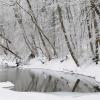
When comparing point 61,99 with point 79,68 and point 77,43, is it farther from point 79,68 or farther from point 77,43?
point 77,43

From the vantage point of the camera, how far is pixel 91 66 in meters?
22.4

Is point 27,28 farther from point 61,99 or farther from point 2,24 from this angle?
point 61,99

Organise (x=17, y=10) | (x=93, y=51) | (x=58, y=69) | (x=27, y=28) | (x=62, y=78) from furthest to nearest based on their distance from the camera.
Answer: (x=27, y=28), (x=17, y=10), (x=58, y=69), (x=93, y=51), (x=62, y=78)

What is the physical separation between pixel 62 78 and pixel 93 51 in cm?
433

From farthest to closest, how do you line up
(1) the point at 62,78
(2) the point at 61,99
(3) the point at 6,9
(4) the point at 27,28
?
(3) the point at 6,9 < (4) the point at 27,28 < (1) the point at 62,78 < (2) the point at 61,99

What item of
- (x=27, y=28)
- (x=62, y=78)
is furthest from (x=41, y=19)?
(x=62, y=78)

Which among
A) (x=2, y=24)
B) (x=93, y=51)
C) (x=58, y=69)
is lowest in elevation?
(x=58, y=69)

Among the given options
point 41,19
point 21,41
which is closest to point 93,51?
point 41,19

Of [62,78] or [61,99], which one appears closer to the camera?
[61,99]

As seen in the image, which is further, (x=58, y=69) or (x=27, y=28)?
(x=27, y=28)

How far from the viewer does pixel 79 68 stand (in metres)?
24.0

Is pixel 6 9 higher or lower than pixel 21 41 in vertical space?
higher

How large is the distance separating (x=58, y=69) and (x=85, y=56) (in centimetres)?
346

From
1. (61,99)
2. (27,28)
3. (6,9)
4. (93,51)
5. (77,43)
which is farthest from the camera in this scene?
(6,9)
